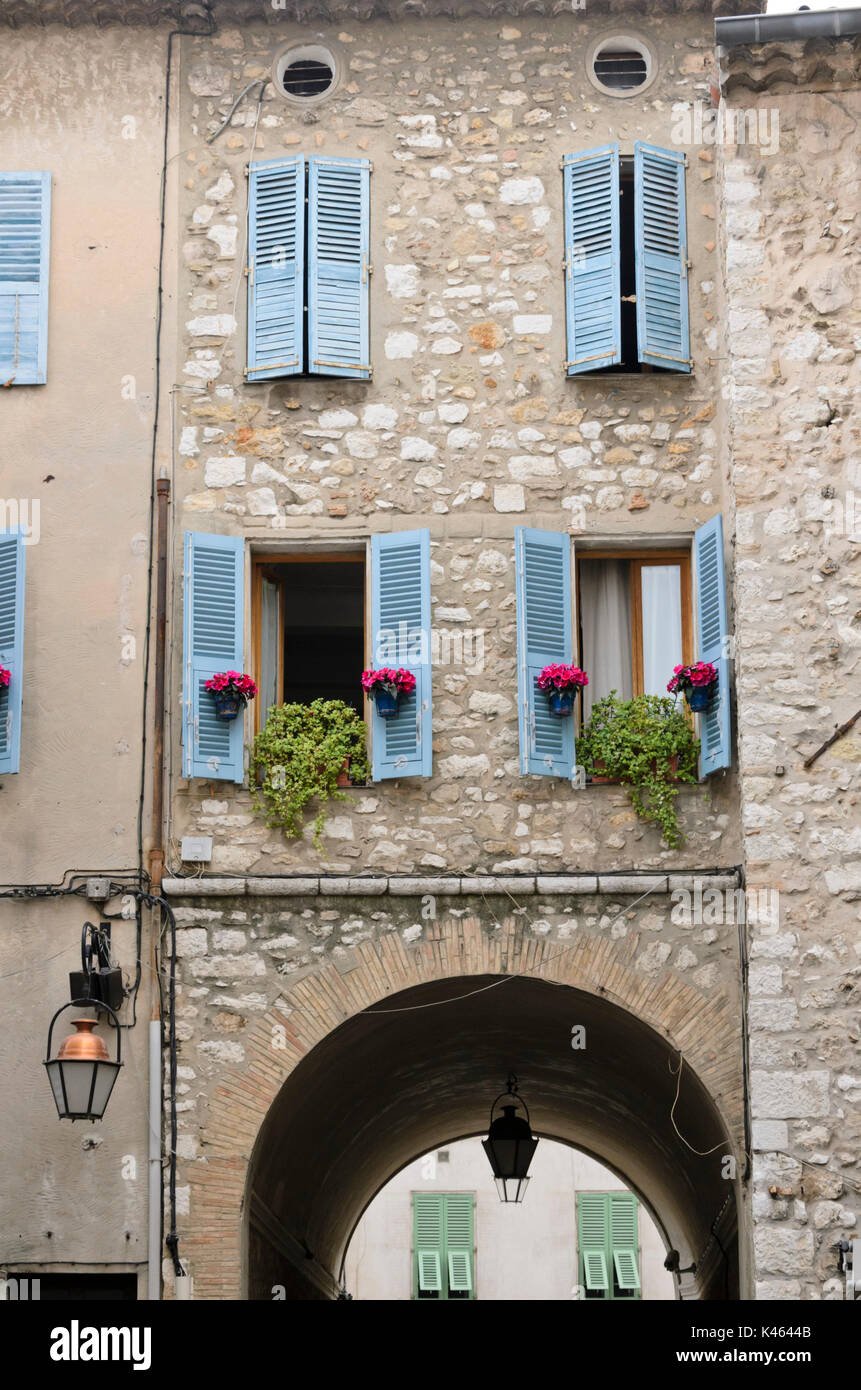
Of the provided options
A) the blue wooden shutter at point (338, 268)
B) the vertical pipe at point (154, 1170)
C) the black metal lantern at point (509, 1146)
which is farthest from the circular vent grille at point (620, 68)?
the black metal lantern at point (509, 1146)

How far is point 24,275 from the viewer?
12672 mm

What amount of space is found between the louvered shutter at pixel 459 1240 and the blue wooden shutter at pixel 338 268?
18.2 meters

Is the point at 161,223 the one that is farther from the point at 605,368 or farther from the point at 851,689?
the point at 851,689

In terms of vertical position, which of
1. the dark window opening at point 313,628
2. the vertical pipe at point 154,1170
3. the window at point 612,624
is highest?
the dark window opening at point 313,628

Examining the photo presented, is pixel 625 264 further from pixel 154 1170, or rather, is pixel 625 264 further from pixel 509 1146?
pixel 154 1170

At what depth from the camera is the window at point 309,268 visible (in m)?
12.5

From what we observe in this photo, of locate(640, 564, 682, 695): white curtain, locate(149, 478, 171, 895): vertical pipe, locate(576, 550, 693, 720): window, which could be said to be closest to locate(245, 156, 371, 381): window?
locate(149, 478, 171, 895): vertical pipe

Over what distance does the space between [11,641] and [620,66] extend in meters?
5.77

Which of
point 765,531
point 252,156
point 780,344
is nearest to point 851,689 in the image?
point 765,531

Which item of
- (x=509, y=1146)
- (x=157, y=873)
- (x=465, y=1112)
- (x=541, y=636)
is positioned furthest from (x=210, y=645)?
(x=465, y=1112)

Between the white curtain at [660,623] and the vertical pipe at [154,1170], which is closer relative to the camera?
the vertical pipe at [154,1170]

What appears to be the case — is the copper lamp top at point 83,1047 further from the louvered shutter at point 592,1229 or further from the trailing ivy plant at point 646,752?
the louvered shutter at point 592,1229

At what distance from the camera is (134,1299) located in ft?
36.1

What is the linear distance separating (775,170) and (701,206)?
0.98 metres
